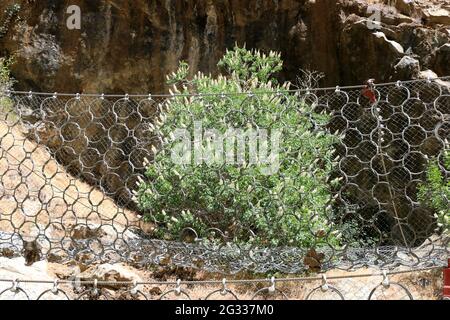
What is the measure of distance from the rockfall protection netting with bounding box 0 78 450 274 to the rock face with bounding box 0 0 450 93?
385 millimetres

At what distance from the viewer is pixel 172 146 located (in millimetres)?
4000

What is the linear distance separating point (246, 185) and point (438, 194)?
1.23m

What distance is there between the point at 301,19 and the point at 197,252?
3.04 meters

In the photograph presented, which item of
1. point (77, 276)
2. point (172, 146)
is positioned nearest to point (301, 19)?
point (172, 146)

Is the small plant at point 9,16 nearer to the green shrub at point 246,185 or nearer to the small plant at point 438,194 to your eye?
the green shrub at point 246,185

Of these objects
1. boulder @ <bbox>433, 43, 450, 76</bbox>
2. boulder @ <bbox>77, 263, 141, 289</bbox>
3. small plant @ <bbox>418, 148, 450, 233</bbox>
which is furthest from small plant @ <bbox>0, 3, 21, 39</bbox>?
small plant @ <bbox>418, 148, 450, 233</bbox>

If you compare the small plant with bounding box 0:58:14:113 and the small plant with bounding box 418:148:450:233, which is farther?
the small plant with bounding box 0:58:14:113

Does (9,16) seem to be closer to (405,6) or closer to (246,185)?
(246,185)

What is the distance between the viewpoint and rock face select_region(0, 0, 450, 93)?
17.3 feet

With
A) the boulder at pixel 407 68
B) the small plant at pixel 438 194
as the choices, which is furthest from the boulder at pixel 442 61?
the small plant at pixel 438 194

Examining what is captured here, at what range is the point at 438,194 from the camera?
138 inches

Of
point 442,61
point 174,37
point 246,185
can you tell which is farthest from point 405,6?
point 246,185

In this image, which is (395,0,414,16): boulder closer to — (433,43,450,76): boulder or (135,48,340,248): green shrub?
(433,43,450,76): boulder

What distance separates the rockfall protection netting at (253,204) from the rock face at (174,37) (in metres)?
0.39
